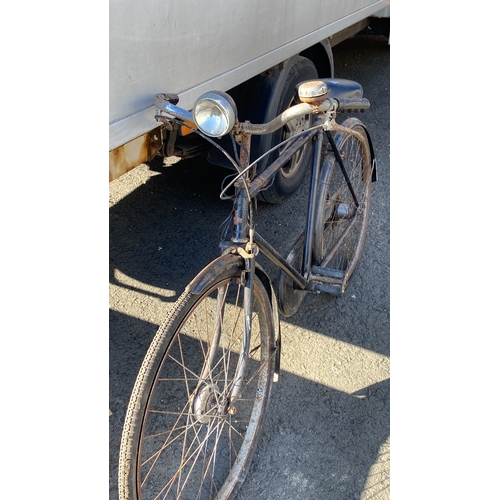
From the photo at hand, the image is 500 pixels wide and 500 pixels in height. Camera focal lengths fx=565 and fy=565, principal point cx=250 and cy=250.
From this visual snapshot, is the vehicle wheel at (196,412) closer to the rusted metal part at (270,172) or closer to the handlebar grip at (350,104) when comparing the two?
the rusted metal part at (270,172)

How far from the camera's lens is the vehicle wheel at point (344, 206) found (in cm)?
281

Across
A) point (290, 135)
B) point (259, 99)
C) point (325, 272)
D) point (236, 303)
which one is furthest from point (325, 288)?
point (290, 135)

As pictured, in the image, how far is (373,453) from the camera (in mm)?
2533

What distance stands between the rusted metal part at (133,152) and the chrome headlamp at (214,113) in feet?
1.70

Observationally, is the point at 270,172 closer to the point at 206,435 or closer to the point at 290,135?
the point at 206,435

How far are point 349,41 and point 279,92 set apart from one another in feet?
14.4

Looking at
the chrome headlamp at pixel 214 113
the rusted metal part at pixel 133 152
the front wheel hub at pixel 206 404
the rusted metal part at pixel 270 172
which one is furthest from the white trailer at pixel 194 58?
the front wheel hub at pixel 206 404

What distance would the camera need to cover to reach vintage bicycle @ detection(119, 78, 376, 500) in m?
1.81

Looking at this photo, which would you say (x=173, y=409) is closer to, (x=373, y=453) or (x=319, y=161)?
(x=373, y=453)

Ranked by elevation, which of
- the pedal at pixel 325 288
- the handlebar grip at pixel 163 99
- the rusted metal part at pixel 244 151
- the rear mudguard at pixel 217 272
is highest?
the handlebar grip at pixel 163 99

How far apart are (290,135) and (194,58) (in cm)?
154

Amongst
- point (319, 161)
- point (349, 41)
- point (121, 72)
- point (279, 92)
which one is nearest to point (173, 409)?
point (319, 161)

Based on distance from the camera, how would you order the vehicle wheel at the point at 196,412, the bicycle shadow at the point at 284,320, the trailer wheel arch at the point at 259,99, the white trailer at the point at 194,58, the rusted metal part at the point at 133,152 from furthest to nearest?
the trailer wheel arch at the point at 259,99, the bicycle shadow at the point at 284,320, the rusted metal part at the point at 133,152, the white trailer at the point at 194,58, the vehicle wheel at the point at 196,412

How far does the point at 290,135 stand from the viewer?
150 inches
